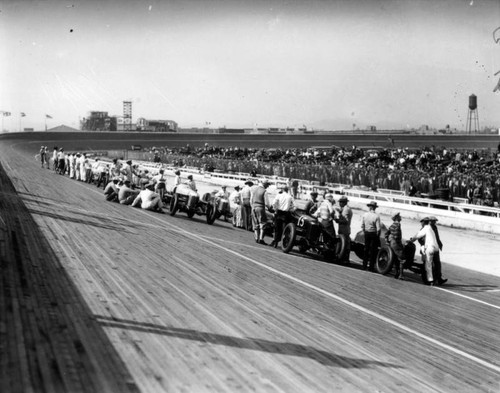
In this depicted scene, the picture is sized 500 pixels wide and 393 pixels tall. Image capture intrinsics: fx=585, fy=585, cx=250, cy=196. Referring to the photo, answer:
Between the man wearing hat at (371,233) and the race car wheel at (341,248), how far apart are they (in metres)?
0.51

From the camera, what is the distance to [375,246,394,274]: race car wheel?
12982 millimetres

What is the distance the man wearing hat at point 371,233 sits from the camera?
43.8ft

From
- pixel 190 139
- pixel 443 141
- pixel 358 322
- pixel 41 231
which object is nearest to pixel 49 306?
pixel 358 322

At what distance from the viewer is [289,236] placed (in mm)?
14688

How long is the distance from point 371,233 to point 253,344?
6867 mm

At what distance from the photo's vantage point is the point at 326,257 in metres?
14.3

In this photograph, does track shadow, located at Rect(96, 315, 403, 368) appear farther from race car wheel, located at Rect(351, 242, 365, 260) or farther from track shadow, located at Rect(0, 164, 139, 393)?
race car wheel, located at Rect(351, 242, 365, 260)

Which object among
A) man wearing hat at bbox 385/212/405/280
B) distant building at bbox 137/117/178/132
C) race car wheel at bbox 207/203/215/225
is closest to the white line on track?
man wearing hat at bbox 385/212/405/280

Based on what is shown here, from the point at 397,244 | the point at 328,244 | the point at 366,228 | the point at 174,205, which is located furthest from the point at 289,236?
the point at 174,205

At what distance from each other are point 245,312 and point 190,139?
113747 millimetres

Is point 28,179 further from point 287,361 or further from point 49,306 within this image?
point 287,361

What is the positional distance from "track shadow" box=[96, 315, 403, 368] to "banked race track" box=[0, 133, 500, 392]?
0.03m

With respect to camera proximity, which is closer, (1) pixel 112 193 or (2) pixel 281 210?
(2) pixel 281 210

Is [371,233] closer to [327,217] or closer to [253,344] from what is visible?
[327,217]
